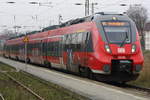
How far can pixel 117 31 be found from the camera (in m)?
18.5

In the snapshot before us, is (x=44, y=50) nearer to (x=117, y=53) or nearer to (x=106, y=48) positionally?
(x=106, y=48)

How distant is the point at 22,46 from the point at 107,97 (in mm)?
32134

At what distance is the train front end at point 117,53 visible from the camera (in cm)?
1753

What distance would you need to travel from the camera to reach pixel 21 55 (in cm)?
4562

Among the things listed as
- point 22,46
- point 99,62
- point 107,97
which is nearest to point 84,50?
point 99,62

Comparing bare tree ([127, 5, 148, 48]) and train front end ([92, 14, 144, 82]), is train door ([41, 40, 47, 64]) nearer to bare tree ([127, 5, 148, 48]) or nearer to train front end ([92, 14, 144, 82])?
train front end ([92, 14, 144, 82])

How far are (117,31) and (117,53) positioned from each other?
131 cm

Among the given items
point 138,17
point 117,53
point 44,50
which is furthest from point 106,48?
point 138,17

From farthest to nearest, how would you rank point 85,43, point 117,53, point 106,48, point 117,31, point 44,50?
point 44,50 < point 85,43 < point 117,31 < point 106,48 < point 117,53

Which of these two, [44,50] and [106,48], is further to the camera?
[44,50]

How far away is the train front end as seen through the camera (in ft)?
57.5

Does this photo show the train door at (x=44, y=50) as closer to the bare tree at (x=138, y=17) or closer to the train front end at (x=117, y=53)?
the train front end at (x=117, y=53)

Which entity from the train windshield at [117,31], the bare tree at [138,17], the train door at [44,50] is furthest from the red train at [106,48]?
the bare tree at [138,17]

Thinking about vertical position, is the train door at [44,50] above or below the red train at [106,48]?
below
